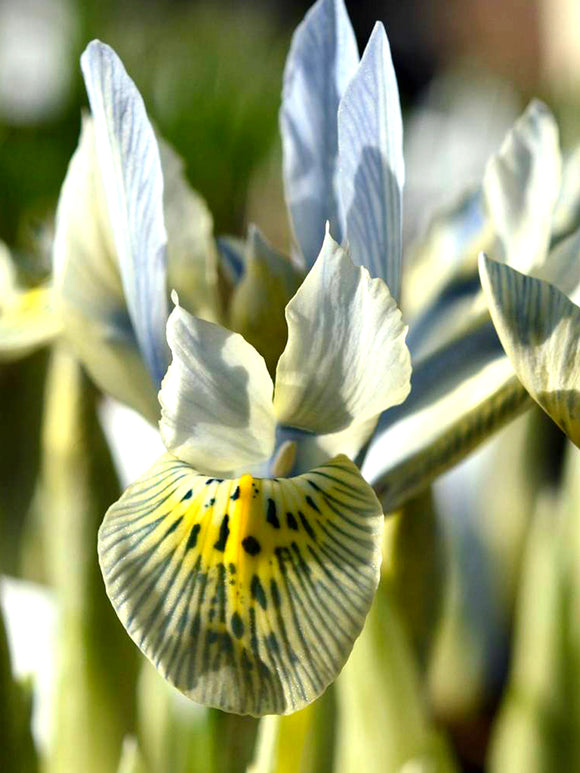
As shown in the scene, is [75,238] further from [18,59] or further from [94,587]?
[18,59]

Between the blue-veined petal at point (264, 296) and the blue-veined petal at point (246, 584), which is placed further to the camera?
the blue-veined petal at point (264, 296)

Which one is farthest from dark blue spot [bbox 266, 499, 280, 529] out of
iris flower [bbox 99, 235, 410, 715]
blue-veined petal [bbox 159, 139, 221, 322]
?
blue-veined petal [bbox 159, 139, 221, 322]

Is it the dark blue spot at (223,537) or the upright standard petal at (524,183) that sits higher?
the upright standard petal at (524,183)

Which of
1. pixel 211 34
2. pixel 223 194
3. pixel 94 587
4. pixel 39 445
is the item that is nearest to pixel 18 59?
pixel 211 34

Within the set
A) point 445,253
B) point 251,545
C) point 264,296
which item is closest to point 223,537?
point 251,545

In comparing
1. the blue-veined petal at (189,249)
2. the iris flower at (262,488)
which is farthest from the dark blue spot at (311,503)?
the blue-veined petal at (189,249)

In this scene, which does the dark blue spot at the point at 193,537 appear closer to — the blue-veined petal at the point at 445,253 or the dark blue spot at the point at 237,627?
the dark blue spot at the point at 237,627
